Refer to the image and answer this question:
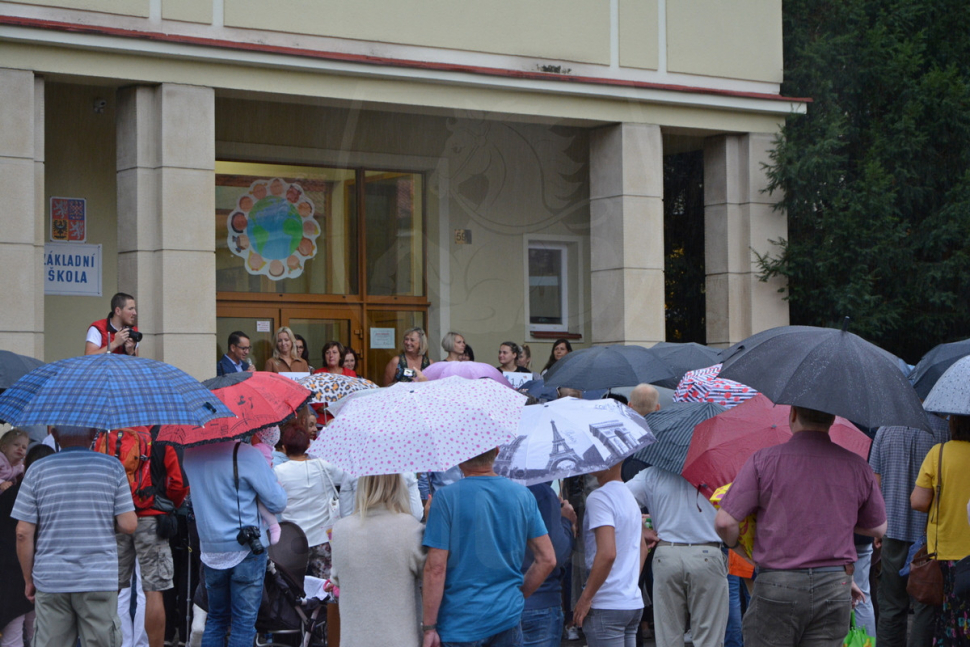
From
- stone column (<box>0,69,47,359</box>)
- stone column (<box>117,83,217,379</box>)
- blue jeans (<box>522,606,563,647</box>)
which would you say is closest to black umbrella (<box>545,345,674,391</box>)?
blue jeans (<box>522,606,563,647</box>)

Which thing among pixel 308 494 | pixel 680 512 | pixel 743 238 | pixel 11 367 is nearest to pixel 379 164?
pixel 743 238

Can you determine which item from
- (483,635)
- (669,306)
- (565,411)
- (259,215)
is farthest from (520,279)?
(483,635)

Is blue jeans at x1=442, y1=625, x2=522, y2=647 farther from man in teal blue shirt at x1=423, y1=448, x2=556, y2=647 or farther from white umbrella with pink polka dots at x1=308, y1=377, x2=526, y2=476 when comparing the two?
white umbrella with pink polka dots at x1=308, y1=377, x2=526, y2=476

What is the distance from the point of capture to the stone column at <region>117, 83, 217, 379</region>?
1250cm

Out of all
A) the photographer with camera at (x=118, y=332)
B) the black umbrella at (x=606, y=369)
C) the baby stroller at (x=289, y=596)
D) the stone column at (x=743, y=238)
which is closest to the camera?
the baby stroller at (x=289, y=596)

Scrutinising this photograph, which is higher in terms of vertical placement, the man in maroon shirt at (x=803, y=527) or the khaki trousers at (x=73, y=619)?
the man in maroon shirt at (x=803, y=527)

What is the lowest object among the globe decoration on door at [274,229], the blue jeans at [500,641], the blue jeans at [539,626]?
the blue jeans at [539,626]

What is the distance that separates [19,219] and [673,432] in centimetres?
792

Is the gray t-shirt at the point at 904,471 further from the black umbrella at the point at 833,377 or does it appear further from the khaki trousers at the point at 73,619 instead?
the khaki trousers at the point at 73,619

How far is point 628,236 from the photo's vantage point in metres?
15.2

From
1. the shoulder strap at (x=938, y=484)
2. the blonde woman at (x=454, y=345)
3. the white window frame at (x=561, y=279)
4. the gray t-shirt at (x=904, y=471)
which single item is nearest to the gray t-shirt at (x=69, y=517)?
the shoulder strap at (x=938, y=484)

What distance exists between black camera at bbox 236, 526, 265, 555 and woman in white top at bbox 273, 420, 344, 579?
2.66 feet

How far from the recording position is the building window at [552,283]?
17297 mm

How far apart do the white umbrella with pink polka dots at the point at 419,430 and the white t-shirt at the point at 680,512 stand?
1563 millimetres
